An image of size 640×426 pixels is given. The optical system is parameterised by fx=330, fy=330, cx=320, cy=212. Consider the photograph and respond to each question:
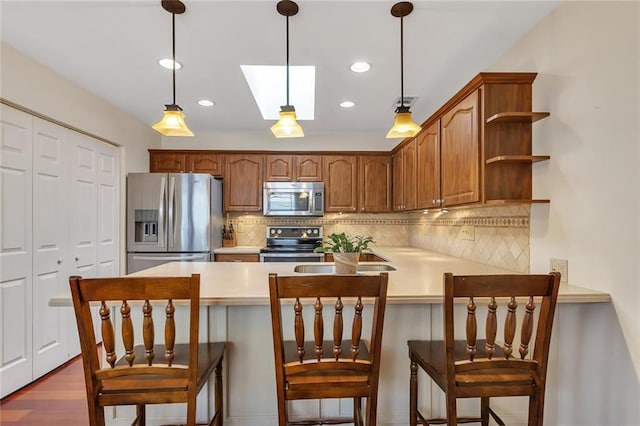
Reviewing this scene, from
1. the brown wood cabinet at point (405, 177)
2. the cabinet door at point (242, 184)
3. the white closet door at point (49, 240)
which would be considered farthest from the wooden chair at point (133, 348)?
the cabinet door at point (242, 184)

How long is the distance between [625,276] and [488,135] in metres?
0.91

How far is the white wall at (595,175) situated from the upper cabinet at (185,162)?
3.30m

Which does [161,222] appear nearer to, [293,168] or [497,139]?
[293,168]

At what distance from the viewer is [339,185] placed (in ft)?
13.4

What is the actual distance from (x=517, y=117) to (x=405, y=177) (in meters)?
1.72

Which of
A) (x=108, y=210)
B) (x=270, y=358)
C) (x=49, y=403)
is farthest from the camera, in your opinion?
(x=108, y=210)

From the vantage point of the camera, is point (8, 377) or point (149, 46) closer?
point (149, 46)

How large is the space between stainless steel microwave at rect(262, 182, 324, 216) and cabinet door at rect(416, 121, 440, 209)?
132cm

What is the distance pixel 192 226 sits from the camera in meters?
3.47

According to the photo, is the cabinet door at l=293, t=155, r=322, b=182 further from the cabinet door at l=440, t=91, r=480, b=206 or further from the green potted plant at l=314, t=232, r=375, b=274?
the green potted plant at l=314, t=232, r=375, b=274

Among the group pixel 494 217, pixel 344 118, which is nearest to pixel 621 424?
pixel 494 217

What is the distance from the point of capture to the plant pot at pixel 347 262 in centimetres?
184

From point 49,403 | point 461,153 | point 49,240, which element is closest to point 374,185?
point 461,153

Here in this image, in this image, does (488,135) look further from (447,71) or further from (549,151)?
(447,71)
